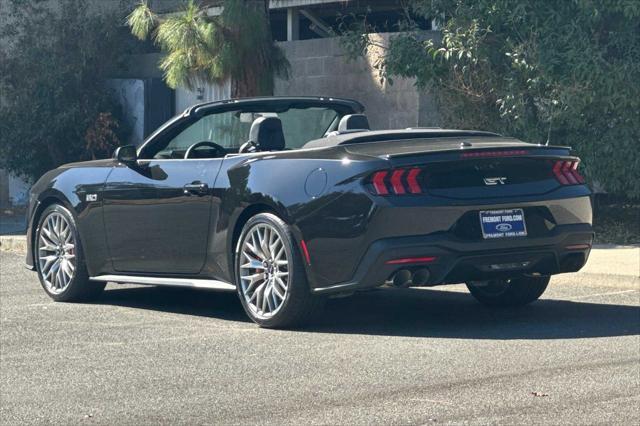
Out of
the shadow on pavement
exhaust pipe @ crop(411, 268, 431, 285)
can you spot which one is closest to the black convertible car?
exhaust pipe @ crop(411, 268, 431, 285)

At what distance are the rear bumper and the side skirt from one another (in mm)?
998

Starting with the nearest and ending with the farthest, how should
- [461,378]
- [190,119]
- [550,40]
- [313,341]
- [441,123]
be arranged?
[461,378]
[313,341]
[190,119]
[550,40]
[441,123]

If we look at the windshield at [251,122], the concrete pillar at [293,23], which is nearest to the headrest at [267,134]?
the windshield at [251,122]

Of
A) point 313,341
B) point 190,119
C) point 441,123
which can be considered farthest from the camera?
point 441,123

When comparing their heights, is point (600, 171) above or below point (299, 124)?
below

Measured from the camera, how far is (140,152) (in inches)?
402

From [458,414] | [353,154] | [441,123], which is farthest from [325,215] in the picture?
[441,123]

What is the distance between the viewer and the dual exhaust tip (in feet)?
27.9

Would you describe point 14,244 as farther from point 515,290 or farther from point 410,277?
point 410,277

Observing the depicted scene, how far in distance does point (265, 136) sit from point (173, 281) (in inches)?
49.2

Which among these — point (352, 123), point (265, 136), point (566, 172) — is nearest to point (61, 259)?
point (265, 136)

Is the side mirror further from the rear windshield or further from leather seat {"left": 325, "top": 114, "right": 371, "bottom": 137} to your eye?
leather seat {"left": 325, "top": 114, "right": 371, "bottom": 137}

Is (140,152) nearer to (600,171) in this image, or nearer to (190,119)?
(190,119)

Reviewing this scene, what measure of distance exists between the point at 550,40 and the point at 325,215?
651cm
